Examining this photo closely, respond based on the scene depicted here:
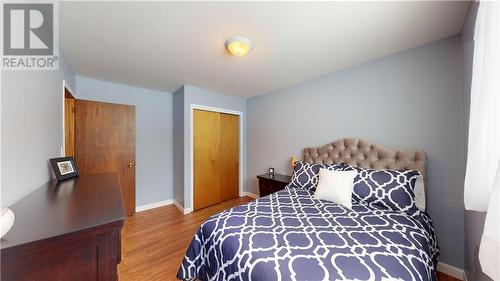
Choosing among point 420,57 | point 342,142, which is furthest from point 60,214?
point 420,57

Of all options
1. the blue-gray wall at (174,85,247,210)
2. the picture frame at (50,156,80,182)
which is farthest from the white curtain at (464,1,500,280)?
the blue-gray wall at (174,85,247,210)

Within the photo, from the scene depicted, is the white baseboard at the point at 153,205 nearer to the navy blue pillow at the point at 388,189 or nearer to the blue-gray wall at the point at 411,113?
the blue-gray wall at the point at 411,113

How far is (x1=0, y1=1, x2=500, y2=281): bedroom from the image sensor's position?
0.88 meters

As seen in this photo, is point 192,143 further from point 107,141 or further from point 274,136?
point 274,136

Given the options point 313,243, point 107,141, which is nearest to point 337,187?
point 313,243

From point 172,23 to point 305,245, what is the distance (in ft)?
6.33

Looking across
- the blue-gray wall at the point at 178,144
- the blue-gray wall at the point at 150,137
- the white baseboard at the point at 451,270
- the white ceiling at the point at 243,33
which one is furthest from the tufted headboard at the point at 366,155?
the blue-gray wall at the point at 150,137

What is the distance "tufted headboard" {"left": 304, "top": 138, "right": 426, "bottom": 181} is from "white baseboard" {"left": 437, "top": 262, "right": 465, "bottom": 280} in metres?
0.86

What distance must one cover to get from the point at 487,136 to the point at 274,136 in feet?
8.93

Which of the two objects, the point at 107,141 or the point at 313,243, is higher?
the point at 107,141

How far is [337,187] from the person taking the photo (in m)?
1.83

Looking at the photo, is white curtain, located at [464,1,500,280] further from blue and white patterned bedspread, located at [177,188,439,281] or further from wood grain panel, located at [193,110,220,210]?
wood grain panel, located at [193,110,220,210]

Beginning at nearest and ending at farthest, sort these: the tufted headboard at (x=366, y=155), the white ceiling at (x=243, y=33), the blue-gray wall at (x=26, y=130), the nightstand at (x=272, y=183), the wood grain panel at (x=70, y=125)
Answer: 1. the blue-gray wall at (x=26, y=130)
2. the white ceiling at (x=243, y=33)
3. the tufted headboard at (x=366, y=155)
4. the wood grain panel at (x=70, y=125)
5. the nightstand at (x=272, y=183)

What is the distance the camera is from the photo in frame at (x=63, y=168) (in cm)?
157
